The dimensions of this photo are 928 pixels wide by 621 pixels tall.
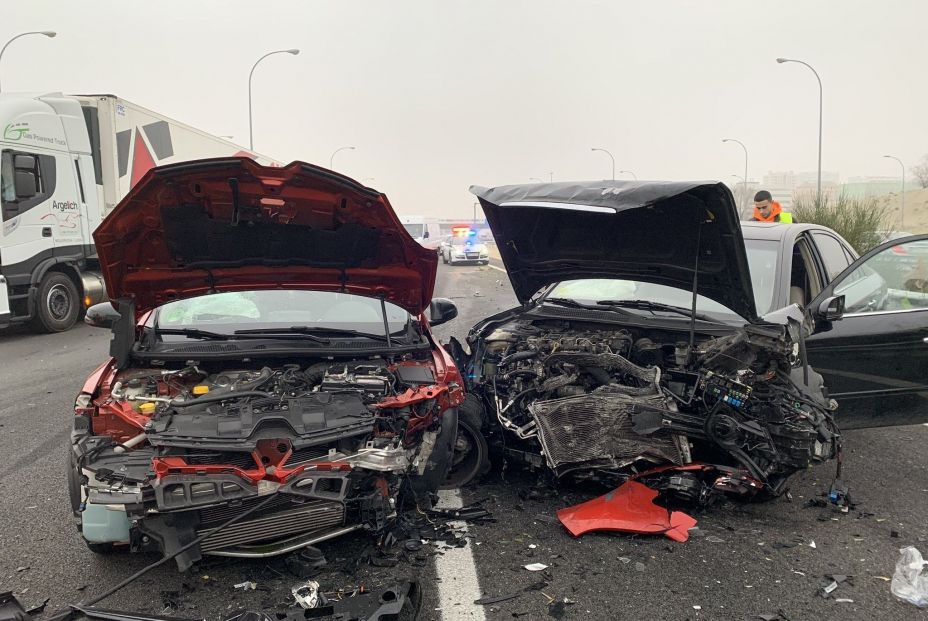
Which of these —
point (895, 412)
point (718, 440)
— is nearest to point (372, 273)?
point (718, 440)

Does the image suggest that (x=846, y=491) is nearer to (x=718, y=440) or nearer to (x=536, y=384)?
(x=718, y=440)

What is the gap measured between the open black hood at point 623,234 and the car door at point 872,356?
82 centimetres

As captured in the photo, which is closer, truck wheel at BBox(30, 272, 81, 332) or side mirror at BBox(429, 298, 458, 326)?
side mirror at BBox(429, 298, 458, 326)

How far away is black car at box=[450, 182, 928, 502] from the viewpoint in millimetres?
3643

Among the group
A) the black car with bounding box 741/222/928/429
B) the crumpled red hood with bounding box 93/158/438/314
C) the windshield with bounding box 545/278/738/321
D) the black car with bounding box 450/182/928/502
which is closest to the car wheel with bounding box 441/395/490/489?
the black car with bounding box 450/182/928/502

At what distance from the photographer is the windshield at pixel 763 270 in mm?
4582

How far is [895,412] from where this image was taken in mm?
4453

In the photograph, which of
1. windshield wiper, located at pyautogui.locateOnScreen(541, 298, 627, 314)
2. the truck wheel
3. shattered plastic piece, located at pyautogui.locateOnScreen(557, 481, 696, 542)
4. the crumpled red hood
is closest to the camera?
the crumpled red hood

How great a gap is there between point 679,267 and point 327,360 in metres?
2.44

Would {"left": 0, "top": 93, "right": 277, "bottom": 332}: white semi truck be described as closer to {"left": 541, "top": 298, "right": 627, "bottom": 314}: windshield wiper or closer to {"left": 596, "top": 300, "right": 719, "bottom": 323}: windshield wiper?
{"left": 541, "top": 298, "right": 627, "bottom": 314}: windshield wiper

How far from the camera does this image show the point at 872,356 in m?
4.49

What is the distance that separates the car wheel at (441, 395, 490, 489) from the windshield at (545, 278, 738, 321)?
4.70 ft

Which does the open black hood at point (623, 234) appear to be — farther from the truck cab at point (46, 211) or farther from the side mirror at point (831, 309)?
the truck cab at point (46, 211)

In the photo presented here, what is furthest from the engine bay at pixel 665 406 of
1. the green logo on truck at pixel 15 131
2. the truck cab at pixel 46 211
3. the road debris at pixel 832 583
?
the green logo on truck at pixel 15 131
